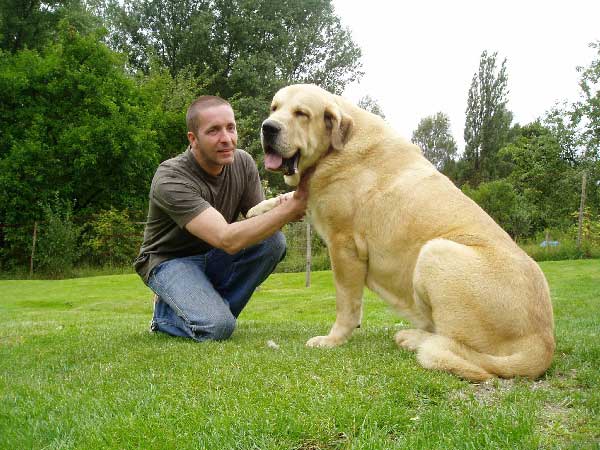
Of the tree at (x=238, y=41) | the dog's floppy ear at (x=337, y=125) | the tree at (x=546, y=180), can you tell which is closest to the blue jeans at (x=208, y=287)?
the dog's floppy ear at (x=337, y=125)

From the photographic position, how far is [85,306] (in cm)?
1102

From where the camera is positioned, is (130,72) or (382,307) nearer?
(382,307)

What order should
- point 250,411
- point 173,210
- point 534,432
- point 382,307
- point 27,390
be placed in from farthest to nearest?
point 382,307, point 173,210, point 27,390, point 250,411, point 534,432

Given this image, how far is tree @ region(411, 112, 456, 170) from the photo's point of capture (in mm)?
43188

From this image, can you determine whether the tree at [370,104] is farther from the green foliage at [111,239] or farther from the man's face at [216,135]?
the man's face at [216,135]

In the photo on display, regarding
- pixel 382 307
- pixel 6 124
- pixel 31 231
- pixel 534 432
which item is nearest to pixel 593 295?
pixel 382 307

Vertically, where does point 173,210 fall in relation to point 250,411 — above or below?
above

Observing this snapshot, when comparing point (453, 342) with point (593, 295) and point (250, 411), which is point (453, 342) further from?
point (593, 295)

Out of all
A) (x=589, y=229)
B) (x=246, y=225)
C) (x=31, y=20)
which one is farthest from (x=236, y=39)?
(x=246, y=225)

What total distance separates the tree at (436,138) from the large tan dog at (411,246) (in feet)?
130

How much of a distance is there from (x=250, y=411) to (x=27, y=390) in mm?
1441

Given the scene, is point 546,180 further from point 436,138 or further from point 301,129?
point 301,129

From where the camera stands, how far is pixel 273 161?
3678 mm

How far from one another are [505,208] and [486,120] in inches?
583
